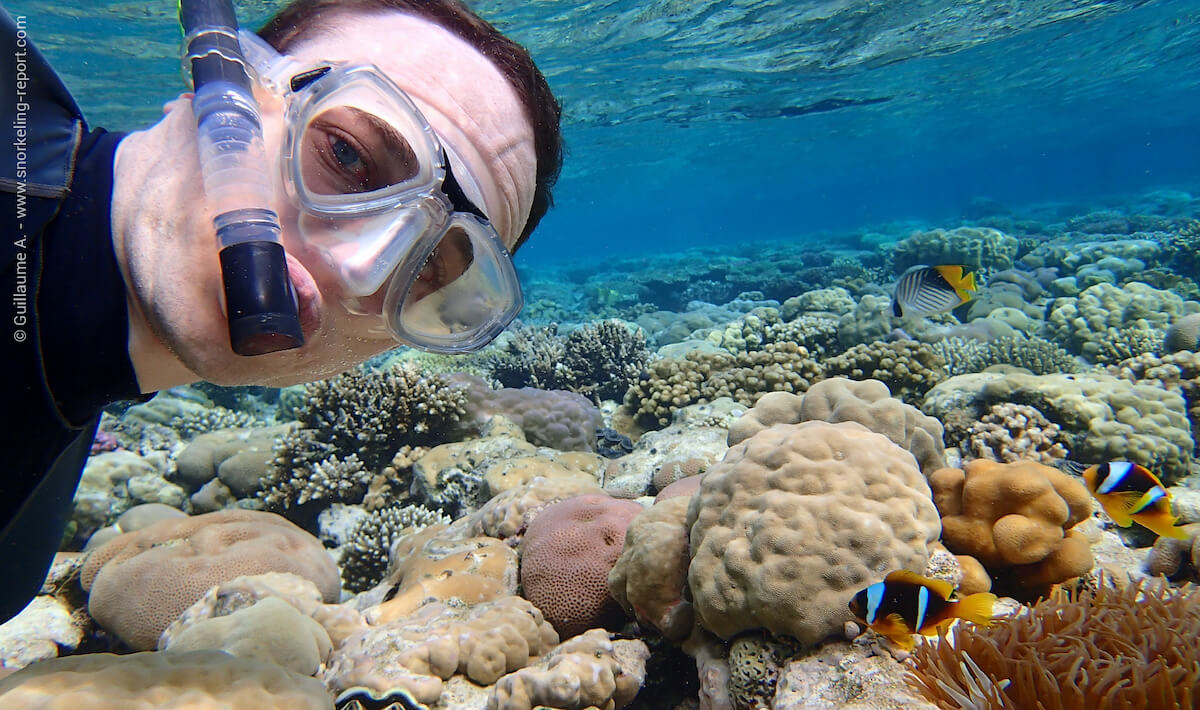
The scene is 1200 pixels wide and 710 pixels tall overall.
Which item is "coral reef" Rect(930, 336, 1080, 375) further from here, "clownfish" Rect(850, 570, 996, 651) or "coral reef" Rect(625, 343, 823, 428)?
"clownfish" Rect(850, 570, 996, 651)

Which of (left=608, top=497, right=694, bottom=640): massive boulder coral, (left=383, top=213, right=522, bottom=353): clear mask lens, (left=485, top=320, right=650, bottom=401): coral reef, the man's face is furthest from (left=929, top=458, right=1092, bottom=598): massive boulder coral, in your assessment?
(left=485, top=320, right=650, bottom=401): coral reef

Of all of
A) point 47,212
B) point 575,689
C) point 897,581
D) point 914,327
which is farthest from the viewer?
point 914,327

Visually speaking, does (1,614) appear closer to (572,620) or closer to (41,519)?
(41,519)

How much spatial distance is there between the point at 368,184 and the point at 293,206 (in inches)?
8.4

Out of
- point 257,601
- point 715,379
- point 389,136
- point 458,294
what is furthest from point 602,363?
point 389,136

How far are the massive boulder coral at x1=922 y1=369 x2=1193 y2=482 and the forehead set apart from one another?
5.40 m

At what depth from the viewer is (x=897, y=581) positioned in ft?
6.93

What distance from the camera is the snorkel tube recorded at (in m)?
1.04

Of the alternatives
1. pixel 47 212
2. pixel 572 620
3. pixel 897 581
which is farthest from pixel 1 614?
pixel 897 581

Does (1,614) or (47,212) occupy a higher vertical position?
(47,212)

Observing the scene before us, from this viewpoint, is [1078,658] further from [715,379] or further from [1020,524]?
[715,379]

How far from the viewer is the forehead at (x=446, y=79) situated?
59.8 inches

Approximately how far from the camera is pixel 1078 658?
71.2 inches

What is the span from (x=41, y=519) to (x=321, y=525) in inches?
157
